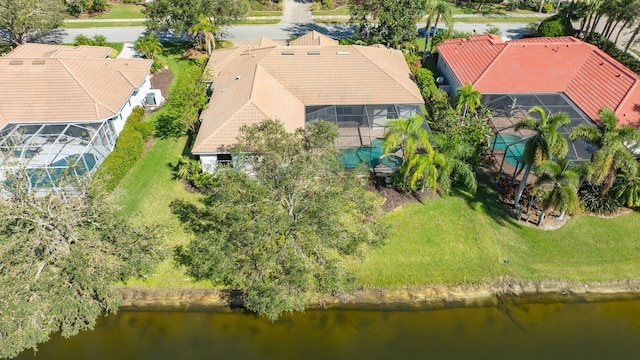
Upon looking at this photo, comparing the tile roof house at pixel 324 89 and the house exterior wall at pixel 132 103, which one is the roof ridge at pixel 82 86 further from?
the tile roof house at pixel 324 89

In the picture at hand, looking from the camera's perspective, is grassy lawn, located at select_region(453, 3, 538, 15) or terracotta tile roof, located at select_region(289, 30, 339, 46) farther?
grassy lawn, located at select_region(453, 3, 538, 15)

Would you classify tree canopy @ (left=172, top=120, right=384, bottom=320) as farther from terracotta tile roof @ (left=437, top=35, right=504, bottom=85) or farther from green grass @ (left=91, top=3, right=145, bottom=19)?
green grass @ (left=91, top=3, right=145, bottom=19)

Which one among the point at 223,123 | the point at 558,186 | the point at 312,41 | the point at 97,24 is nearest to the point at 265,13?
the point at 312,41

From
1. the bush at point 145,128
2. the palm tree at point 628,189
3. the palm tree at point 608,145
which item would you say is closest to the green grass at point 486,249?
the palm tree at point 628,189

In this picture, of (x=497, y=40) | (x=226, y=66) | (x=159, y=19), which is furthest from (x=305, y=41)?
(x=497, y=40)

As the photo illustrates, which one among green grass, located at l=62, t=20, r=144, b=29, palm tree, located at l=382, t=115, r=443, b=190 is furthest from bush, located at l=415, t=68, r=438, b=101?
green grass, located at l=62, t=20, r=144, b=29

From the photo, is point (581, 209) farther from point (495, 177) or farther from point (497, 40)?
point (497, 40)
